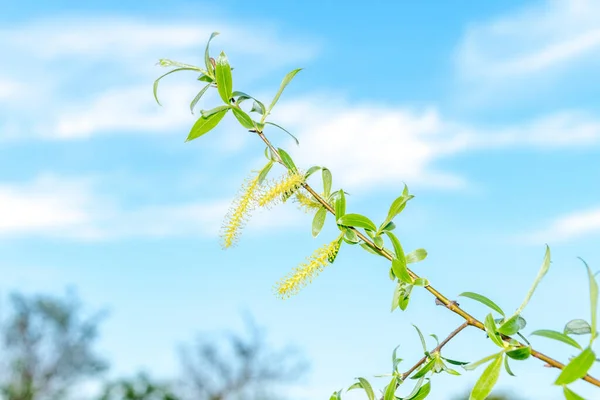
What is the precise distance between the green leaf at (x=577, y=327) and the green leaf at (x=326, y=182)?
481 millimetres

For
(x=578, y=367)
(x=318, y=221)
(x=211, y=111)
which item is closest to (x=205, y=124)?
(x=211, y=111)

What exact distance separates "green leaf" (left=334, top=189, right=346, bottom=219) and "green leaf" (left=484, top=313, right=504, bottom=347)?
32 centimetres

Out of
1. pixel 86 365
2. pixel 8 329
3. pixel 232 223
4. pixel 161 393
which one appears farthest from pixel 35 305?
pixel 232 223

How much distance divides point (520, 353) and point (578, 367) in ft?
0.53

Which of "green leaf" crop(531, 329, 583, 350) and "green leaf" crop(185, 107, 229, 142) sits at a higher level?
"green leaf" crop(185, 107, 229, 142)

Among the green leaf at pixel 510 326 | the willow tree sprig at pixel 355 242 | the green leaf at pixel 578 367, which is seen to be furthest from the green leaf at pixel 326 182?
the green leaf at pixel 578 367

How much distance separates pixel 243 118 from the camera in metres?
1.33

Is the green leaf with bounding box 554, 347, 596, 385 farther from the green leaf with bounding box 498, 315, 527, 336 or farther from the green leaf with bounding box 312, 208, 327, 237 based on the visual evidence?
the green leaf with bounding box 312, 208, 327, 237

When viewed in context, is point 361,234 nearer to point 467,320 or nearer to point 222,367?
point 467,320

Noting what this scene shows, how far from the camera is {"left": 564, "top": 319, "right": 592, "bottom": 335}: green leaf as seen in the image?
1090mm

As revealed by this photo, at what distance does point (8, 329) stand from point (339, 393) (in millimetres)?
20545

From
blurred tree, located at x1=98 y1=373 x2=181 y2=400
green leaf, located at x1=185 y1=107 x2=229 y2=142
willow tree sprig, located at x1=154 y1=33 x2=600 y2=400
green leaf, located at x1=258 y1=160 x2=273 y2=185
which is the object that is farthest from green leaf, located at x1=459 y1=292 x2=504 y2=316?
blurred tree, located at x1=98 y1=373 x2=181 y2=400

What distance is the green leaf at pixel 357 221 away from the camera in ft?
4.17

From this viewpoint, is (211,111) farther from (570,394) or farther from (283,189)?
(570,394)
